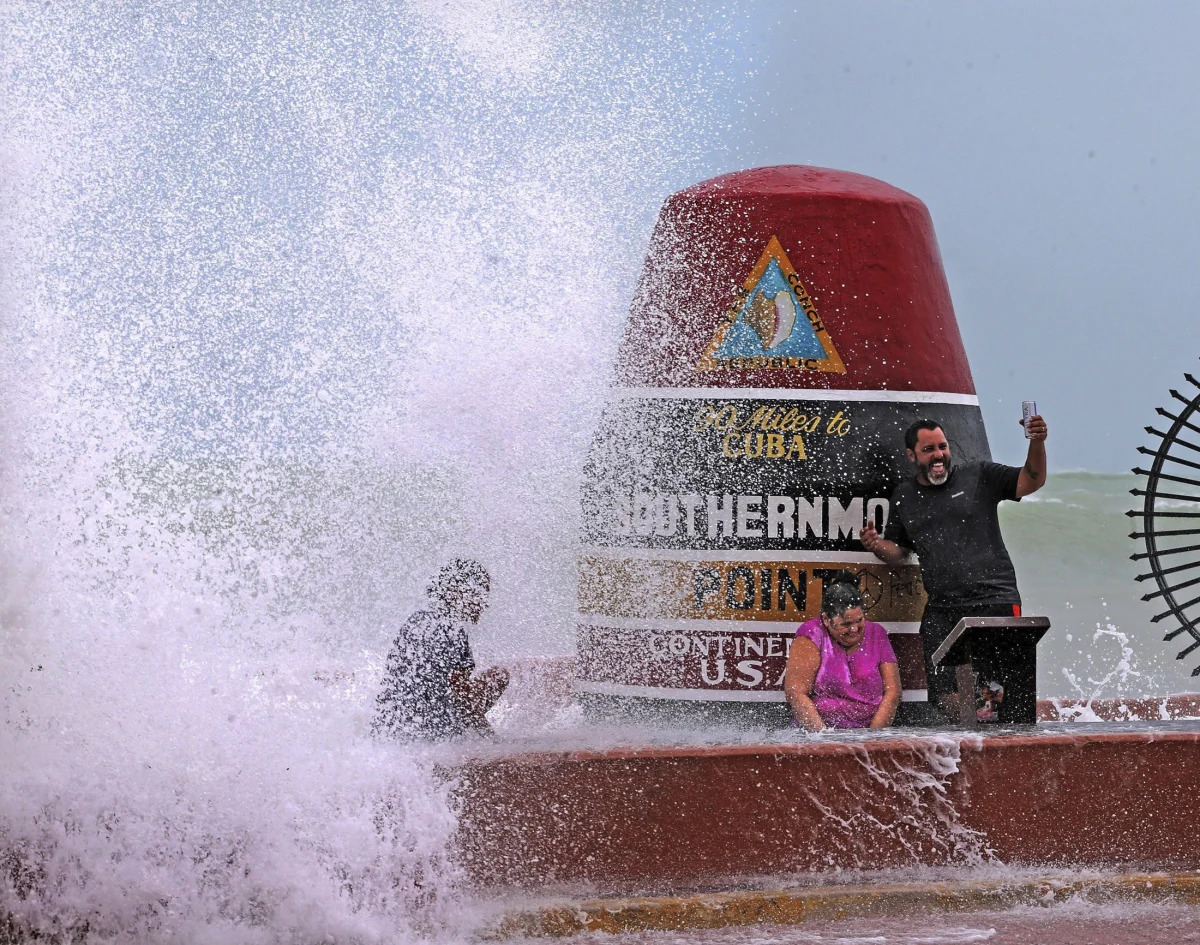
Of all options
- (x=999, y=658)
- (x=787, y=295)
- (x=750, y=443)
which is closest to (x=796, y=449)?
(x=750, y=443)

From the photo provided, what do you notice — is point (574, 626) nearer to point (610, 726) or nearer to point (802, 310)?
point (610, 726)

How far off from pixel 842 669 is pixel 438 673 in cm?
155

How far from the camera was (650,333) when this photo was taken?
677cm

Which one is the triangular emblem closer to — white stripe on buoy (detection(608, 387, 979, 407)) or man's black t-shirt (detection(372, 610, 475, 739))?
white stripe on buoy (detection(608, 387, 979, 407))

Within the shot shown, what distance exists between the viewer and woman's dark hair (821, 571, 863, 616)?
6.19m

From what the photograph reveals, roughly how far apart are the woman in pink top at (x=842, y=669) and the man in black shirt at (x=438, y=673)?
1.21 meters

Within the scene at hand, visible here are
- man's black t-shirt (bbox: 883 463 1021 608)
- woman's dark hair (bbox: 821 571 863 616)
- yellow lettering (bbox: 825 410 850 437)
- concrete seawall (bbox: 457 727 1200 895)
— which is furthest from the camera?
yellow lettering (bbox: 825 410 850 437)

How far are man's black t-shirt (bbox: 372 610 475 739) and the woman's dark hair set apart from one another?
53.9 inches

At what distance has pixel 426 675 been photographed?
6.14 meters

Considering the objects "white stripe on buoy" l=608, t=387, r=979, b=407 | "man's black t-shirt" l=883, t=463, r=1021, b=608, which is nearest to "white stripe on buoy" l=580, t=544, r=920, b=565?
"man's black t-shirt" l=883, t=463, r=1021, b=608

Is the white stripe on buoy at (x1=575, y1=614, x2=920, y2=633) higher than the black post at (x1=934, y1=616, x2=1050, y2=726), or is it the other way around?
the white stripe on buoy at (x1=575, y1=614, x2=920, y2=633)

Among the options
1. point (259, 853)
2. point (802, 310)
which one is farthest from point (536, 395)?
point (259, 853)

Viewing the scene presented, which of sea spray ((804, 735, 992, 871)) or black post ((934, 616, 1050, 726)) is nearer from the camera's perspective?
sea spray ((804, 735, 992, 871))

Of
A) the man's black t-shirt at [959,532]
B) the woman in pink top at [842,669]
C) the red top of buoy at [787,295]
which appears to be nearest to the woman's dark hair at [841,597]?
the woman in pink top at [842,669]
